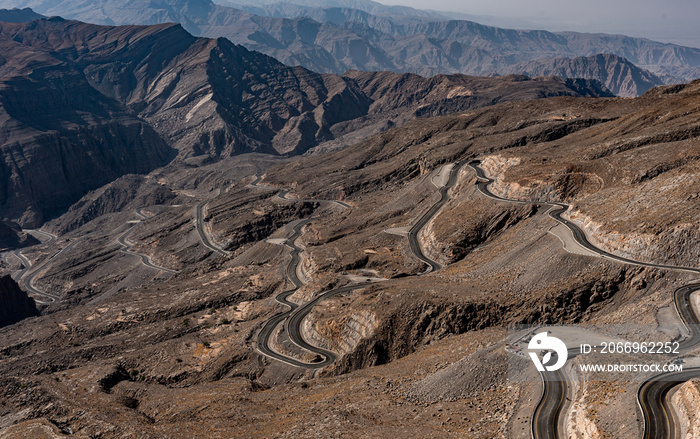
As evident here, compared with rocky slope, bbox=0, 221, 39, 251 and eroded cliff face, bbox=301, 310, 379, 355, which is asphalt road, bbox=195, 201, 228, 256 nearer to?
eroded cliff face, bbox=301, 310, 379, 355

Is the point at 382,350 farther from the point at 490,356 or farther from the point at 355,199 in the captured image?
the point at 355,199

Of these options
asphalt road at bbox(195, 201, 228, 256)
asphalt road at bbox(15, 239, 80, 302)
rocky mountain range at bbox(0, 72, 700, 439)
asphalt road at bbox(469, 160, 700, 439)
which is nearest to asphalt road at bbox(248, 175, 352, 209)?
rocky mountain range at bbox(0, 72, 700, 439)

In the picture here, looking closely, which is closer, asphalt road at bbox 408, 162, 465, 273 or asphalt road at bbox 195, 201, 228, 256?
asphalt road at bbox 408, 162, 465, 273

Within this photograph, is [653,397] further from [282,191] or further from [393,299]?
[282,191]

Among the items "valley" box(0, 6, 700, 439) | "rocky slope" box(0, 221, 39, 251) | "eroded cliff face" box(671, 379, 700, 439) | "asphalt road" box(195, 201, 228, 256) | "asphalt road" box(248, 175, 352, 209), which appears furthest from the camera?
"rocky slope" box(0, 221, 39, 251)

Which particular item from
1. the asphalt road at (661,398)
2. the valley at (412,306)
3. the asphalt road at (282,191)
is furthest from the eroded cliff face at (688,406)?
the asphalt road at (282,191)

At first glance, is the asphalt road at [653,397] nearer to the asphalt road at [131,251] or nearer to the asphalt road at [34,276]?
the asphalt road at [131,251]
